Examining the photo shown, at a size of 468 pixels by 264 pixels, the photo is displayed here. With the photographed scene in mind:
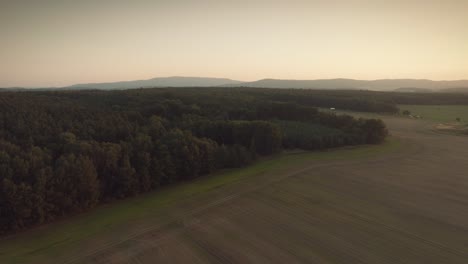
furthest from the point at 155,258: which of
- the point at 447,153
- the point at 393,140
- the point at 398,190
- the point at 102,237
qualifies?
the point at 393,140

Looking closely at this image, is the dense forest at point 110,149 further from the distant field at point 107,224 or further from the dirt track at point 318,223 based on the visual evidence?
the dirt track at point 318,223

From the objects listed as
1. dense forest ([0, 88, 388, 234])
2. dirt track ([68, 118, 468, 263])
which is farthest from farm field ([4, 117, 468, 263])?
dense forest ([0, 88, 388, 234])

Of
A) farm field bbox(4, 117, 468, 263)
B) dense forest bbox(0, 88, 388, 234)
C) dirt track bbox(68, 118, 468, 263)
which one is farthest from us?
dense forest bbox(0, 88, 388, 234)

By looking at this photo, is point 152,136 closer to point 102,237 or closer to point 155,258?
point 102,237

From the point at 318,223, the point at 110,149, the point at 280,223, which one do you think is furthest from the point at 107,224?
the point at 318,223

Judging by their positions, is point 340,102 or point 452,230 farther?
point 340,102

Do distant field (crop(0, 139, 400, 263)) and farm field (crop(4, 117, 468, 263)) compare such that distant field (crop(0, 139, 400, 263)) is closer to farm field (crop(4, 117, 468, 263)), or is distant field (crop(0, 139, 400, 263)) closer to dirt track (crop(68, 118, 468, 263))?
farm field (crop(4, 117, 468, 263))

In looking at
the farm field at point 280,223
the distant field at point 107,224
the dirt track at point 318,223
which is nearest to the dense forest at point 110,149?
the distant field at point 107,224

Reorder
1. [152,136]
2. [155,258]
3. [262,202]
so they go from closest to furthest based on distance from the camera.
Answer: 1. [155,258]
2. [262,202]
3. [152,136]
